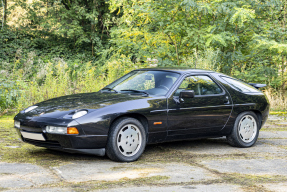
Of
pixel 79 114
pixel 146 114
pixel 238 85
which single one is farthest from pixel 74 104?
pixel 238 85

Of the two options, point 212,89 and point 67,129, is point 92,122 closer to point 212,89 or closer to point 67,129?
point 67,129

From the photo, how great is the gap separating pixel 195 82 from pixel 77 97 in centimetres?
200

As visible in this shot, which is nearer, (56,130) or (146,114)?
(56,130)

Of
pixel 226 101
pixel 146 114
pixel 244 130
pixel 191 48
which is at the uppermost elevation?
pixel 191 48

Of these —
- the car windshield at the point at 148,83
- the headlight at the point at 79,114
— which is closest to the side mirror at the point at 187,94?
the car windshield at the point at 148,83

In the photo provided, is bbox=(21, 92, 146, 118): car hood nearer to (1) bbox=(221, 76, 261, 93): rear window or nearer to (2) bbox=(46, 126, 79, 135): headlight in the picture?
(2) bbox=(46, 126, 79, 135): headlight

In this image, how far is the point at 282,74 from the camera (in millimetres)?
14195

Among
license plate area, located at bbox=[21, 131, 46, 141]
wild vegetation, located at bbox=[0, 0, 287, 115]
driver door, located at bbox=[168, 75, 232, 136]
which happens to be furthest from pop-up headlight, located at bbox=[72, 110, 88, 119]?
wild vegetation, located at bbox=[0, 0, 287, 115]

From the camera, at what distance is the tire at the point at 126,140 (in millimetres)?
5457

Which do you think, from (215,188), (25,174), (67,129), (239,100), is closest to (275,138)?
(239,100)

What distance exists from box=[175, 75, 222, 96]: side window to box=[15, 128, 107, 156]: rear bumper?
1612 millimetres

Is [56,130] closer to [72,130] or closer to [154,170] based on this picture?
[72,130]

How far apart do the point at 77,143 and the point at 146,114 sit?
114cm

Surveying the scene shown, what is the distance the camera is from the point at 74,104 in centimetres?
571
